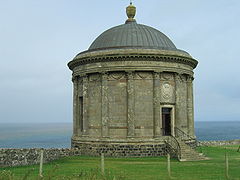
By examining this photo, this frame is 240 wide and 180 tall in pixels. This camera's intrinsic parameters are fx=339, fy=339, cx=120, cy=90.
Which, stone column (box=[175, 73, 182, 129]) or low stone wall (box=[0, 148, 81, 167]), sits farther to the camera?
stone column (box=[175, 73, 182, 129])

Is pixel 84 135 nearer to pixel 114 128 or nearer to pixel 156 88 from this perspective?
pixel 114 128

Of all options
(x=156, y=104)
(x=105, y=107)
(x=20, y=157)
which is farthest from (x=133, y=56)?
(x=20, y=157)

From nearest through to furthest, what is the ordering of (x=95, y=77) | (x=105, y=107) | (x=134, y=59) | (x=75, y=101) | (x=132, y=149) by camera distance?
(x=132, y=149) → (x=134, y=59) → (x=105, y=107) → (x=95, y=77) → (x=75, y=101)

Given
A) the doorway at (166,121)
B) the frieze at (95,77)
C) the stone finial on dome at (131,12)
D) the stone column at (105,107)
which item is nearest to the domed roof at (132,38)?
the stone finial on dome at (131,12)

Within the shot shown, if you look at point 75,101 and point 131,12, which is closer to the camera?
point 75,101

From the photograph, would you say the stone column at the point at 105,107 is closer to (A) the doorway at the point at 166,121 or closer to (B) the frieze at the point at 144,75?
(B) the frieze at the point at 144,75

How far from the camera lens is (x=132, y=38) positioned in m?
27.1

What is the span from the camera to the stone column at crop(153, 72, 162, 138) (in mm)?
25391

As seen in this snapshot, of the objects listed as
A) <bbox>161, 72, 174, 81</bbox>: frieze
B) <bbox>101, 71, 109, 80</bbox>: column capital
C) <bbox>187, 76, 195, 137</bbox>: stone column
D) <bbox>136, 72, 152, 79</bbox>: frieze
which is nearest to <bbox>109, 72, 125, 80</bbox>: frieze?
<bbox>101, 71, 109, 80</bbox>: column capital

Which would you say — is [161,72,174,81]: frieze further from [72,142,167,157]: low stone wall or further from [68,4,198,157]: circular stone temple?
[72,142,167,157]: low stone wall

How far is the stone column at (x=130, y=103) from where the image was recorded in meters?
25.0

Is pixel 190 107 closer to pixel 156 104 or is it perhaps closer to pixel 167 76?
pixel 167 76

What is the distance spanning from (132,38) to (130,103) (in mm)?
5482

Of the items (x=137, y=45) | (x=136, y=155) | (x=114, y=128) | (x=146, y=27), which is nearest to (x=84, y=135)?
(x=114, y=128)
